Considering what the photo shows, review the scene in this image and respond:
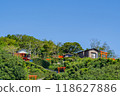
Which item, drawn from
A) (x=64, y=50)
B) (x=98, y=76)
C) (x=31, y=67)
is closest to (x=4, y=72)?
(x=98, y=76)

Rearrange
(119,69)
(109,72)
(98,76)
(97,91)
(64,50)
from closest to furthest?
(97,91) < (98,76) < (109,72) < (119,69) < (64,50)

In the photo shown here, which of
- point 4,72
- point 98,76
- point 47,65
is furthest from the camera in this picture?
point 47,65

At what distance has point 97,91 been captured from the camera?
741cm

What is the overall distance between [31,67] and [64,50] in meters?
29.3

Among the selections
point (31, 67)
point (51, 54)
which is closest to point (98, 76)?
point (31, 67)

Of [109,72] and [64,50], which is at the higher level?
[64,50]

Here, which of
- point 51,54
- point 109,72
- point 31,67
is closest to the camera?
point 109,72

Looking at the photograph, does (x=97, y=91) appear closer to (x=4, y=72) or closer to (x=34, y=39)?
(x=4, y=72)

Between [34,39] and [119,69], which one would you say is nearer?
[119,69]

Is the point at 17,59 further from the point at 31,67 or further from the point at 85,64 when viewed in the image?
the point at 31,67

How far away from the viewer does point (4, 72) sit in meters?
11.9

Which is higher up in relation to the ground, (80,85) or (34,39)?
(34,39)

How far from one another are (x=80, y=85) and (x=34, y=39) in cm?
5067

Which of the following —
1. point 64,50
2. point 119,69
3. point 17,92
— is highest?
point 64,50
